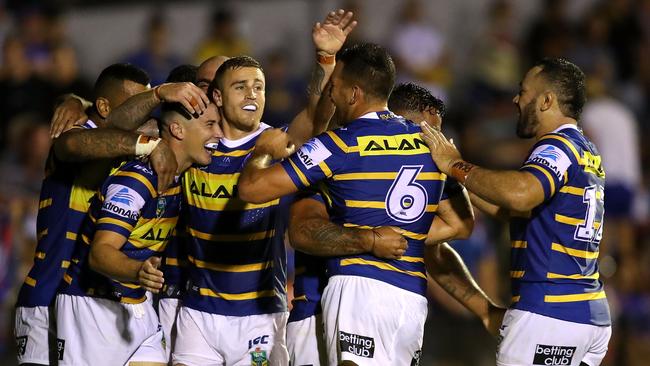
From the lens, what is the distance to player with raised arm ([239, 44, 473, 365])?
22.4ft

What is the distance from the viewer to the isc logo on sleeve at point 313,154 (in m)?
6.81

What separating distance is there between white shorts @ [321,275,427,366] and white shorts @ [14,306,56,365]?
2.07 meters

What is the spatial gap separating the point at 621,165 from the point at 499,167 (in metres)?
1.64

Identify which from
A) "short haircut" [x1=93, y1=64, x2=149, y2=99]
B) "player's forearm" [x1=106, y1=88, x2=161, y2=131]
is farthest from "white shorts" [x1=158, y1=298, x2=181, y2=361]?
"short haircut" [x1=93, y1=64, x2=149, y2=99]

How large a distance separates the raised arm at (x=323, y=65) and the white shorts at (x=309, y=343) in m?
1.40

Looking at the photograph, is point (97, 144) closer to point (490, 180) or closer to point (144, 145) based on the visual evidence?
point (144, 145)

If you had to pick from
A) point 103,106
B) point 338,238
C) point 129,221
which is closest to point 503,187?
point 338,238

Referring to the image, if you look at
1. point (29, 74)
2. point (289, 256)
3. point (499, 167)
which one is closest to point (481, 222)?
point (499, 167)

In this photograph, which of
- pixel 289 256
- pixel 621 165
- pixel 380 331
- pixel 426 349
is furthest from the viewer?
pixel 621 165

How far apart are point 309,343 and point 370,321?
0.67m

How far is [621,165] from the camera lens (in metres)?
14.3

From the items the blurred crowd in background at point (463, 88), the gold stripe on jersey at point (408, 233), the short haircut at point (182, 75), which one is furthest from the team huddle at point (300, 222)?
the blurred crowd in background at point (463, 88)

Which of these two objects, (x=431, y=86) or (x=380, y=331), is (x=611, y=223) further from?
(x=380, y=331)

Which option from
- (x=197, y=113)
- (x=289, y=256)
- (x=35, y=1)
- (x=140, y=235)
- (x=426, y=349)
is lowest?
(x=426, y=349)
